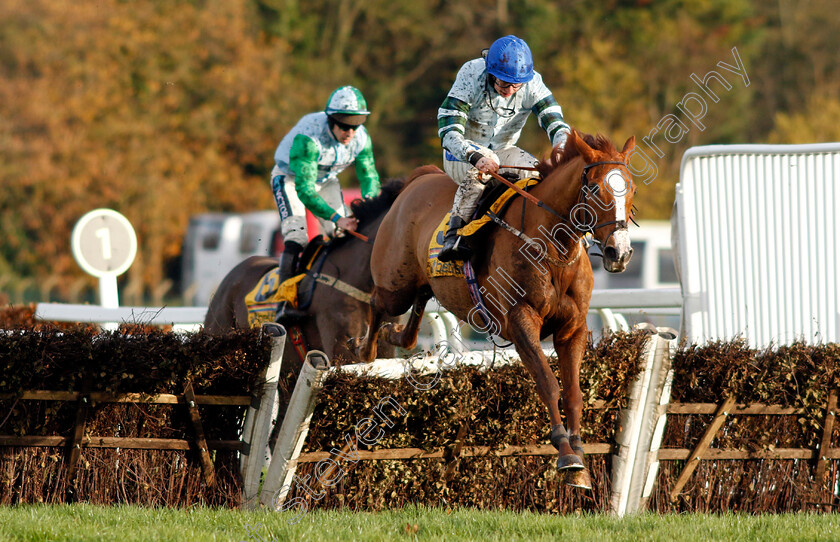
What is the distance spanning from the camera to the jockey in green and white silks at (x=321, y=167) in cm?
798

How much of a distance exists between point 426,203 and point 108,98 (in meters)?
25.0

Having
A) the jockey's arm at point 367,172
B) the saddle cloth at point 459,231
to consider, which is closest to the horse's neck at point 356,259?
the jockey's arm at point 367,172

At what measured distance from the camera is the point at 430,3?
33.6 metres

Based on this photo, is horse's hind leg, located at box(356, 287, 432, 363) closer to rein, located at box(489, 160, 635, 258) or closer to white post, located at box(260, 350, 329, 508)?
rein, located at box(489, 160, 635, 258)

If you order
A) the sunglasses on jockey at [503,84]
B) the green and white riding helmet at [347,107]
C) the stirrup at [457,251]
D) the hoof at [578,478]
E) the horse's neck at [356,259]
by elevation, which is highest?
the sunglasses on jockey at [503,84]

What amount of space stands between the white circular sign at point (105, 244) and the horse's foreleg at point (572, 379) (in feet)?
17.6

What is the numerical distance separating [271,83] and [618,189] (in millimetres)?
27069

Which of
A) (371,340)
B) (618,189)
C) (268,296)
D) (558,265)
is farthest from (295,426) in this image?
(268,296)

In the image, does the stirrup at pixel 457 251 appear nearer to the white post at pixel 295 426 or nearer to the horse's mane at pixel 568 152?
the horse's mane at pixel 568 152

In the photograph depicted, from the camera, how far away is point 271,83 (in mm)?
31203

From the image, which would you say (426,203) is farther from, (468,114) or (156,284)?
(156,284)

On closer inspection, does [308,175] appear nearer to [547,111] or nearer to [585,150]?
[547,111]

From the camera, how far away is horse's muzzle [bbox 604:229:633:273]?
4.98 meters

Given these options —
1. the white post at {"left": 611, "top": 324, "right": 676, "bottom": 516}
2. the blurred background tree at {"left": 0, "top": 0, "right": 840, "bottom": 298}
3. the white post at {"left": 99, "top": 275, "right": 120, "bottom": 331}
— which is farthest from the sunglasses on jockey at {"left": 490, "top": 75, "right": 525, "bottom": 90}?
the blurred background tree at {"left": 0, "top": 0, "right": 840, "bottom": 298}
